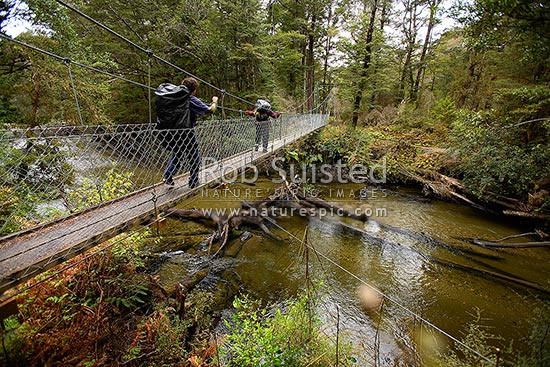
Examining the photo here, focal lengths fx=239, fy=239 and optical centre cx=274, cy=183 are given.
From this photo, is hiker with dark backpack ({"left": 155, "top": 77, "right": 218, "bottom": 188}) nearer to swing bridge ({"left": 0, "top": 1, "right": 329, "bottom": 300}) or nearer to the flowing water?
swing bridge ({"left": 0, "top": 1, "right": 329, "bottom": 300})

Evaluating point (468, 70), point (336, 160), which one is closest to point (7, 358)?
point (336, 160)

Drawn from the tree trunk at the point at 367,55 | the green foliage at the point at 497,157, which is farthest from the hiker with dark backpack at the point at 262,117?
the tree trunk at the point at 367,55

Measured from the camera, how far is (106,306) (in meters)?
1.90

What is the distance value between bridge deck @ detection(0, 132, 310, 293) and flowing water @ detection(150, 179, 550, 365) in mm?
1286

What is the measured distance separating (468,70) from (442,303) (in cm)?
760

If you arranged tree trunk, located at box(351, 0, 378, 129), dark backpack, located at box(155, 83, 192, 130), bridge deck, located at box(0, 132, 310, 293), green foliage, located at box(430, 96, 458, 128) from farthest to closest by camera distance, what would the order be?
tree trunk, located at box(351, 0, 378, 129) < green foliage, located at box(430, 96, 458, 128) < dark backpack, located at box(155, 83, 192, 130) < bridge deck, located at box(0, 132, 310, 293)

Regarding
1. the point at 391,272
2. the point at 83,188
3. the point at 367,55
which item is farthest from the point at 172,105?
the point at 367,55

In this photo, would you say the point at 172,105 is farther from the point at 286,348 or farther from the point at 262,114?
the point at 262,114

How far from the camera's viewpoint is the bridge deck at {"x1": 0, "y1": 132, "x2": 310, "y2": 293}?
41.2 inches

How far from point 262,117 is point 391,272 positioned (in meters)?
2.99

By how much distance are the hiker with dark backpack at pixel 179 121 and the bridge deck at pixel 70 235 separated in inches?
10.0

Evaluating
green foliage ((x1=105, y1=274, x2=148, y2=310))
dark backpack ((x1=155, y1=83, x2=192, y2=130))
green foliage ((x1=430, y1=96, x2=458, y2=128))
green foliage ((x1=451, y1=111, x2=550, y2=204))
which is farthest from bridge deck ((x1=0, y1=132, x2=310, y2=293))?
green foliage ((x1=430, y1=96, x2=458, y2=128))

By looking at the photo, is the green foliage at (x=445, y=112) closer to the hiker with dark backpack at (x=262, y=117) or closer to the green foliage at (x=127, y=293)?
the hiker with dark backpack at (x=262, y=117)

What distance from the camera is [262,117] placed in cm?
385
